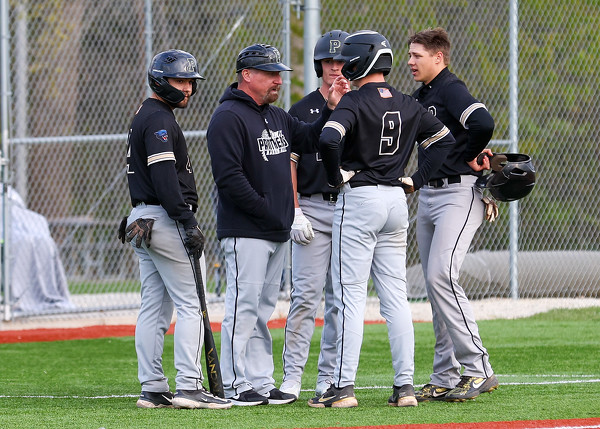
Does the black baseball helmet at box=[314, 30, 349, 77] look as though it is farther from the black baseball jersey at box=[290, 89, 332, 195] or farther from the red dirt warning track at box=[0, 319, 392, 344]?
the red dirt warning track at box=[0, 319, 392, 344]

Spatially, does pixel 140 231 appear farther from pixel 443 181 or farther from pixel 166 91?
pixel 443 181

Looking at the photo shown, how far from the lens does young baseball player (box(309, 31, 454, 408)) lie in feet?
19.2

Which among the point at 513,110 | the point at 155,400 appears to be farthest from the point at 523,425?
the point at 513,110

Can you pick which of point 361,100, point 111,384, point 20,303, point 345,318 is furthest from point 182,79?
point 20,303

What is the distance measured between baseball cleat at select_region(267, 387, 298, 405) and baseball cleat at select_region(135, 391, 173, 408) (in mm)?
598

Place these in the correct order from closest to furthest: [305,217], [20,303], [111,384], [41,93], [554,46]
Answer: [305,217] < [111,384] < [20,303] < [554,46] < [41,93]

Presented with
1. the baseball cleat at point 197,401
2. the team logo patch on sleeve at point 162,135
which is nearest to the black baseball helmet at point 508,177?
the team logo patch on sleeve at point 162,135

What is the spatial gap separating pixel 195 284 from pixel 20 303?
7.24 meters

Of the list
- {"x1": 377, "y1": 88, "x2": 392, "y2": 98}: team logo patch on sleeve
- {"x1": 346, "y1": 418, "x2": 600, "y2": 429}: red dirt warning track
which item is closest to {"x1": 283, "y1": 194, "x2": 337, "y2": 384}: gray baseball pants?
{"x1": 377, "y1": 88, "x2": 392, "y2": 98}: team logo patch on sleeve

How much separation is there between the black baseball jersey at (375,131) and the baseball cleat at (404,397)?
3.81ft

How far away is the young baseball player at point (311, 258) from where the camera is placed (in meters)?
6.50

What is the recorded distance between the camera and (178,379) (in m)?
6.05

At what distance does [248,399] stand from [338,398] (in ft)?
1.97

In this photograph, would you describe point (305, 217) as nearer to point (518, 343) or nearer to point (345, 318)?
point (345, 318)
